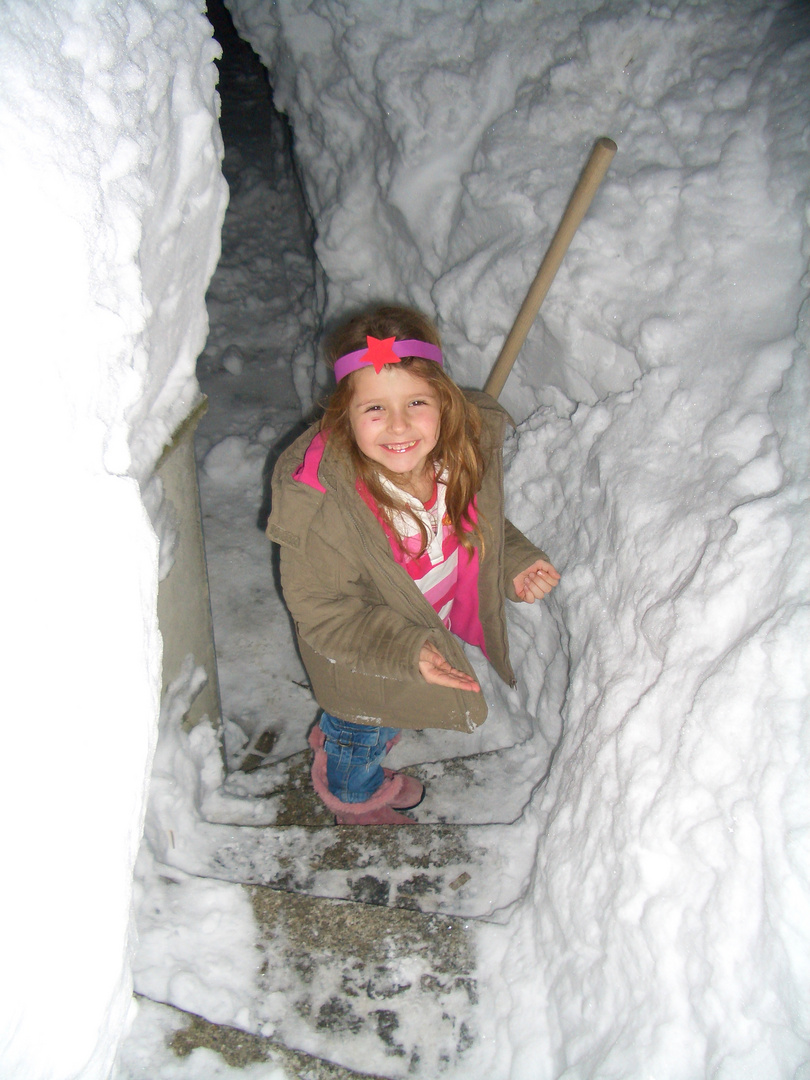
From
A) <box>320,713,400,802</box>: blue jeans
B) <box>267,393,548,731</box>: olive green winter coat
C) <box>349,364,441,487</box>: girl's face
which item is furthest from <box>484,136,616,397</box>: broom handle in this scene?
<box>320,713,400,802</box>: blue jeans

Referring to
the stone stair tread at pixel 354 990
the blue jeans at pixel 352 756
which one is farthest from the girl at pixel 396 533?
the stone stair tread at pixel 354 990

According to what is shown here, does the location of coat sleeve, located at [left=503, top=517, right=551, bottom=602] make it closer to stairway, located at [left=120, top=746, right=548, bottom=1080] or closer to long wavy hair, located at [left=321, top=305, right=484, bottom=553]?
long wavy hair, located at [left=321, top=305, right=484, bottom=553]

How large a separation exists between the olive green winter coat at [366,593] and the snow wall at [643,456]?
0.27 m

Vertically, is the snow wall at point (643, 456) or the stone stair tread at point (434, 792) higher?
the snow wall at point (643, 456)

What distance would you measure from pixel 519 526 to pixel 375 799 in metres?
1.06

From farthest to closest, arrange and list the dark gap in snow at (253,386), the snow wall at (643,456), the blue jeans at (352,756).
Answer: the dark gap in snow at (253,386) < the blue jeans at (352,756) < the snow wall at (643,456)

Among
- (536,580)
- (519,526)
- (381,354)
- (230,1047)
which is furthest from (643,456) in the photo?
(230,1047)

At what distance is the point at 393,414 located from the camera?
1.56m

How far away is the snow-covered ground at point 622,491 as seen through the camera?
1.13 metres

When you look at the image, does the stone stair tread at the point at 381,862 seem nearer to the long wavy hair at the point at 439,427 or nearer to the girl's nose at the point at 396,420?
the long wavy hair at the point at 439,427

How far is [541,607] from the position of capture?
2188mm

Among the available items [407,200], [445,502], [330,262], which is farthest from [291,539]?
[330,262]

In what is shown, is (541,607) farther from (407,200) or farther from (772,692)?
(407,200)

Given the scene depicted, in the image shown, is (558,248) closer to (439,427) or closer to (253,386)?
(439,427)
